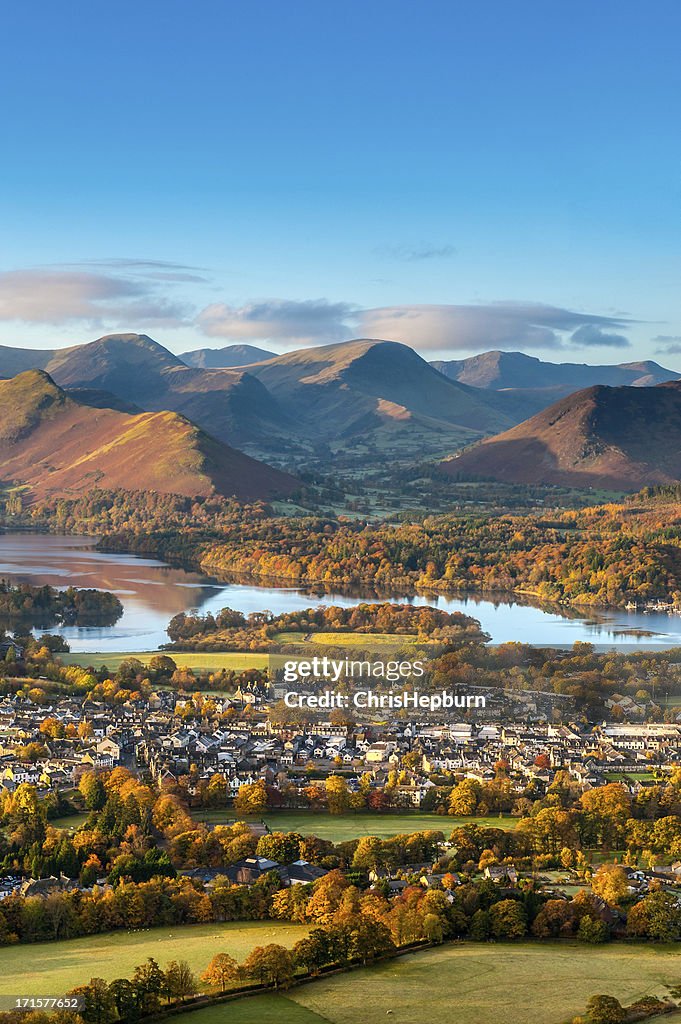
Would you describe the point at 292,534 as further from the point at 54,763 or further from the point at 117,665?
the point at 54,763

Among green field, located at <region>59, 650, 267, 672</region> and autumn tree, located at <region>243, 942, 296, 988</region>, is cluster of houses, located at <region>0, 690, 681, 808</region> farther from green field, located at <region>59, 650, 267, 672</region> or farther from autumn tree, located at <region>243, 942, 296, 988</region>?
autumn tree, located at <region>243, 942, 296, 988</region>

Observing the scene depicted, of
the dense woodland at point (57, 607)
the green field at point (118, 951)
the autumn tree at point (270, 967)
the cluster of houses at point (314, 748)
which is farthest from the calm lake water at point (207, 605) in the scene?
the autumn tree at point (270, 967)

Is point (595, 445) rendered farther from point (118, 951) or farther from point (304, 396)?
point (118, 951)

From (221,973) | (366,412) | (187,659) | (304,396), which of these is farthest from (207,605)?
(304,396)

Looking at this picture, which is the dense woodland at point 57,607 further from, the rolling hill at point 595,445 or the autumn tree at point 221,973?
the rolling hill at point 595,445

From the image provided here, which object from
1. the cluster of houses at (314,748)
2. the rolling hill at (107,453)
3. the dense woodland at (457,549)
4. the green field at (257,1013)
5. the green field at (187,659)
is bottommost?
the green field at (257,1013)

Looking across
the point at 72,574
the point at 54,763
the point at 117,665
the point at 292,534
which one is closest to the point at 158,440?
the point at 292,534

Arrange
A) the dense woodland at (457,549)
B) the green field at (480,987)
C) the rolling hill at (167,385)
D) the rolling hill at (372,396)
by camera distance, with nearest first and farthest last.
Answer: the green field at (480,987), the dense woodland at (457,549), the rolling hill at (167,385), the rolling hill at (372,396)
